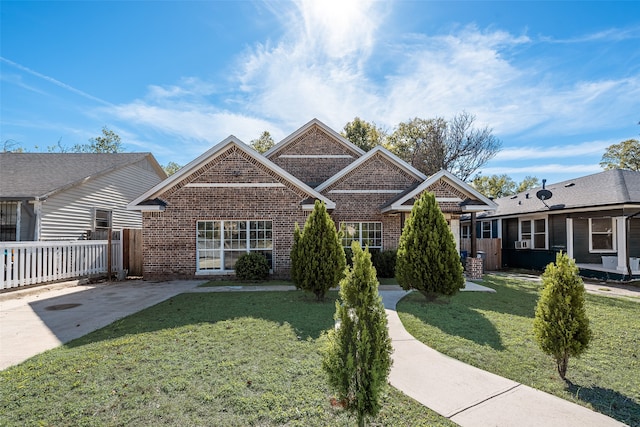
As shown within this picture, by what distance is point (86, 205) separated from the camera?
48.3 ft

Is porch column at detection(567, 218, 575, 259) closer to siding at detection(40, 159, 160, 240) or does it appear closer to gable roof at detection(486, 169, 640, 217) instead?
gable roof at detection(486, 169, 640, 217)

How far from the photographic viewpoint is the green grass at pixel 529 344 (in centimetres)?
345

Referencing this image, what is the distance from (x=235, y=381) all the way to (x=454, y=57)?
11.8 m

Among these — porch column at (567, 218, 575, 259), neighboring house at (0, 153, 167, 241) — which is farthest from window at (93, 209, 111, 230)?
porch column at (567, 218, 575, 259)

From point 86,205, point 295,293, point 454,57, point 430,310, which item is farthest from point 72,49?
point 430,310

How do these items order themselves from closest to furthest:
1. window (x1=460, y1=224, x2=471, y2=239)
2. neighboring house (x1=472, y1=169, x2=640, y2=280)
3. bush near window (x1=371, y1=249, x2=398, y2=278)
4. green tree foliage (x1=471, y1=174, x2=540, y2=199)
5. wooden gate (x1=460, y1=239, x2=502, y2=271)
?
bush near window (x1=371, y1=249, x2=398, y2=278), neighboring house (x1=472, y1=169, x2=640, y2=280), wooden gate (x1=460, y1=239, x2=502, y2=271), window (x1=460, y1=224, x2=471, y2=239), green tree foliage (x1=471, y1=174, x2=540, y2=199)

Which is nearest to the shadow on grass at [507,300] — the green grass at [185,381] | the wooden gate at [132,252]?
the green grass at [185,381]

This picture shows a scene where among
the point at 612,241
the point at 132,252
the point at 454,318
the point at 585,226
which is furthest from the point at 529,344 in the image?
the point at 132,252

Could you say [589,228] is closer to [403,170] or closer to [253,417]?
[403,170]

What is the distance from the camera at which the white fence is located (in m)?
8.88

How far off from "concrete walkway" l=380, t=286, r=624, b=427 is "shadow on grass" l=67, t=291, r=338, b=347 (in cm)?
186

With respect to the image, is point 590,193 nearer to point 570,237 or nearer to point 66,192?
point 570,237

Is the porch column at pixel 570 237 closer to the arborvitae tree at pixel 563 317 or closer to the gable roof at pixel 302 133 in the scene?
the gable roof at pixel 302 133

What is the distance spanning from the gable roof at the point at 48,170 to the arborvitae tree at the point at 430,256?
46.6ft
